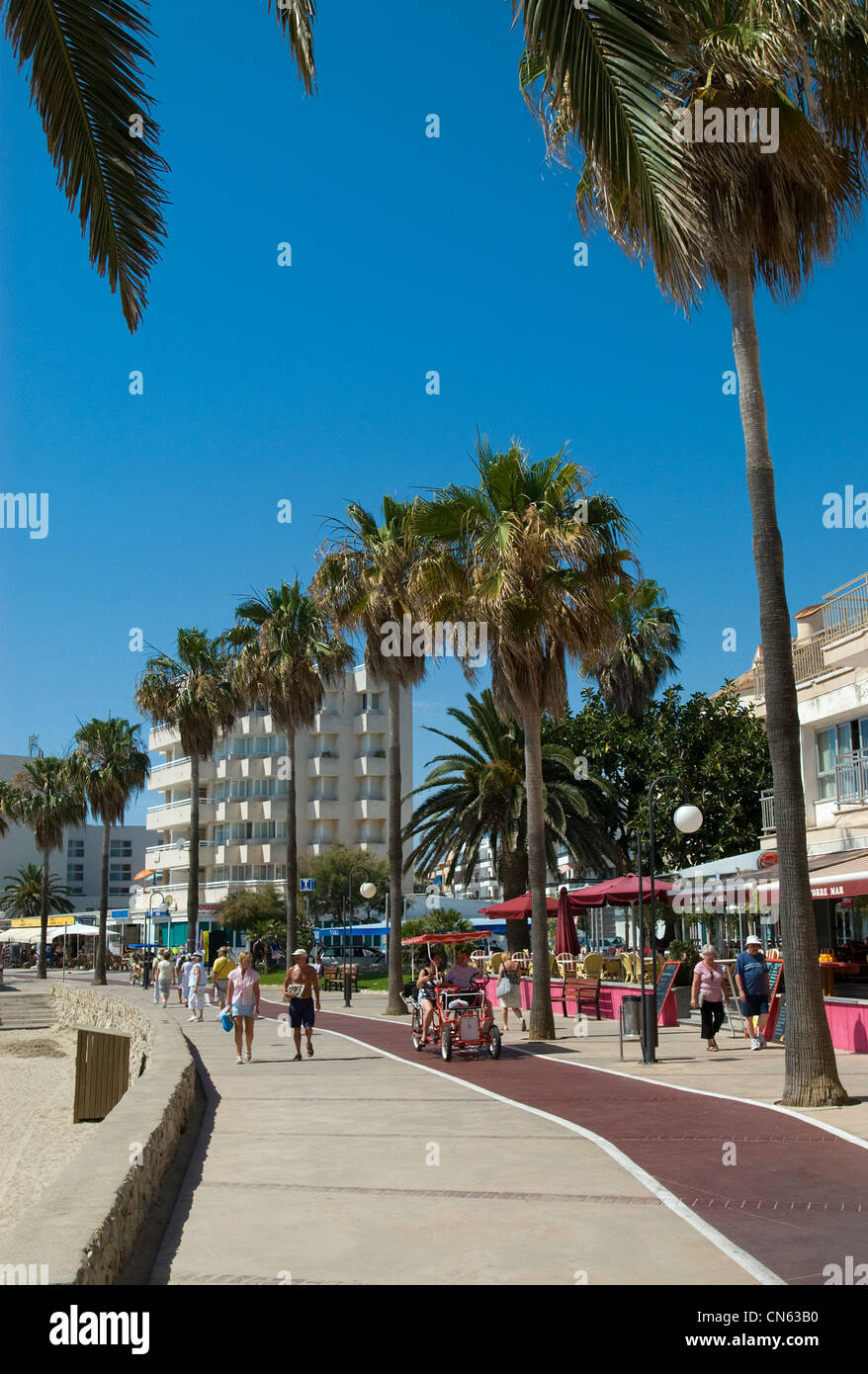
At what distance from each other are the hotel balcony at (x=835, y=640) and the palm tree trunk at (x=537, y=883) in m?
7.16

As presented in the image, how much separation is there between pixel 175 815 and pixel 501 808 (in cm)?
4861

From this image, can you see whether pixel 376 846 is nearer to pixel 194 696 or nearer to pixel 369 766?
pixel 369 766

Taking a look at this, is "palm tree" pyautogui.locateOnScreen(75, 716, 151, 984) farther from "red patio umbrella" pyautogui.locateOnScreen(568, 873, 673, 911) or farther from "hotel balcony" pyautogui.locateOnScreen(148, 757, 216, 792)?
"red patio umbrella" pyautogui.locateOnScreen(568, 873, 673, 911)

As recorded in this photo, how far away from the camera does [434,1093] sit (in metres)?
14.7

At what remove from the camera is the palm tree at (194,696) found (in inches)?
1960

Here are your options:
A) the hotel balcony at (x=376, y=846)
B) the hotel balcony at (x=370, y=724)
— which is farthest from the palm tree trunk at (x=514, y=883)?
the hotel balcony at (x=370, y=724)

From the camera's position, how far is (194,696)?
1969 inches

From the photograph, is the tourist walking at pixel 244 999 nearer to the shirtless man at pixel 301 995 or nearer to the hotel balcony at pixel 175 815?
the shirtless man at pixel 301 995

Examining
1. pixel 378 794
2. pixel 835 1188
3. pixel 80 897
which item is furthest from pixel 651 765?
pixel 80 897

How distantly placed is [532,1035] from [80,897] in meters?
114

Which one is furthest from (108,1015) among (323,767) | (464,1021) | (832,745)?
(323,767)

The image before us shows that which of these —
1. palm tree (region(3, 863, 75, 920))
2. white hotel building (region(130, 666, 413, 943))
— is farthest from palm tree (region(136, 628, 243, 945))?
palm tree (region(3, 863, 75, 920))

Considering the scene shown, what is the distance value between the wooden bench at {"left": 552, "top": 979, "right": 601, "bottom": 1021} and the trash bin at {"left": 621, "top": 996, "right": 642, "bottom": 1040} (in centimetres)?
623

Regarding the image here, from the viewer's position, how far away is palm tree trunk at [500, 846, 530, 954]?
3794 centimetres
